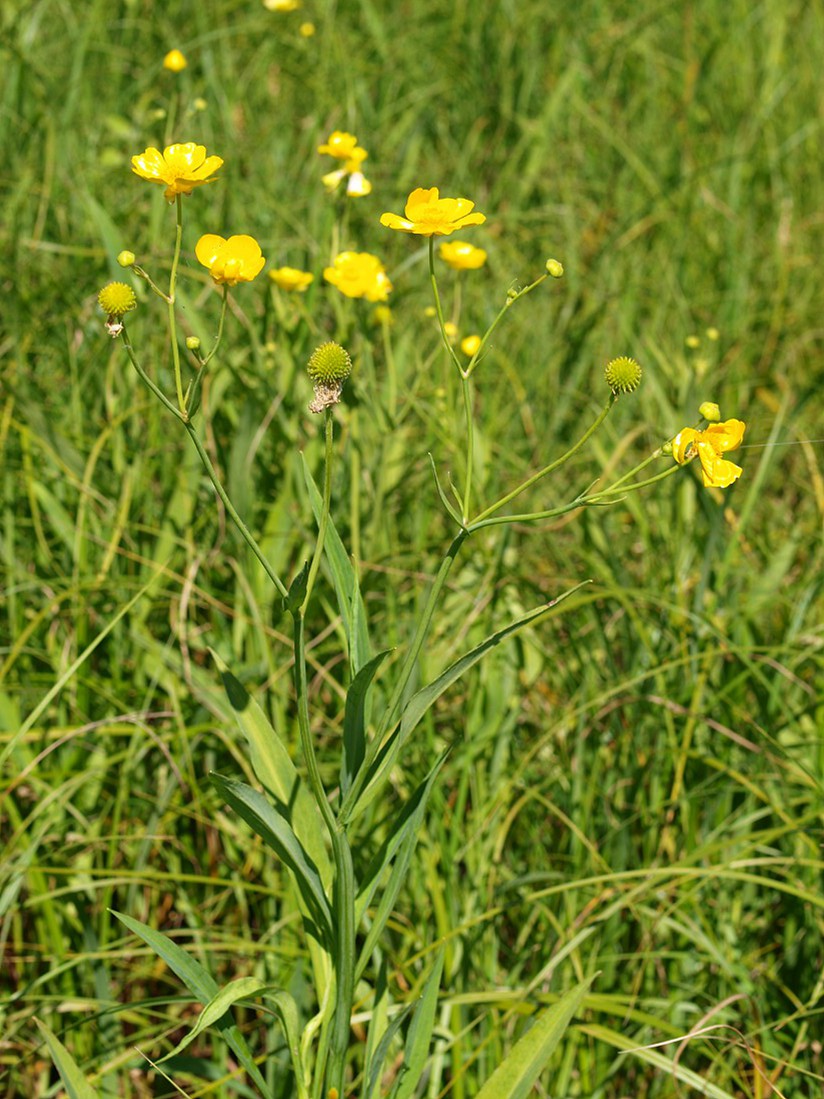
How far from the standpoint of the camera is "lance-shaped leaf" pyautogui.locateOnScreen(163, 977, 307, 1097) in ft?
3.27

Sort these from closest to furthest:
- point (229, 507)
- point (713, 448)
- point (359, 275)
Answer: point (229, 507) → point (713, 448) → point (359, 275)

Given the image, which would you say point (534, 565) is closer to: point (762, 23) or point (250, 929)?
point (250, 929)

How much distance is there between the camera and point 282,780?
4.05 ft

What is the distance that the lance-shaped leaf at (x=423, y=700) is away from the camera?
1.04 meters

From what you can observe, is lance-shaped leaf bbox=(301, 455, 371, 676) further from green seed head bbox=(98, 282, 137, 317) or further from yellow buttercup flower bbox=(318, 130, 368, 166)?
yellow buttercup flower bbox=(318, 130, 368, 166)

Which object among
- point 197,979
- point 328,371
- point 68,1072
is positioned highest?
point 328,371

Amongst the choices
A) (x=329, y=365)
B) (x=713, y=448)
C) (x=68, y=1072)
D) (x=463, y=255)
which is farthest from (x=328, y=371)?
(x=463, y=255)

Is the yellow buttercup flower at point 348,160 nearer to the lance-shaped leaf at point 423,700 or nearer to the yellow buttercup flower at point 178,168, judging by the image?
the yellow buttercup flower at point 178,168

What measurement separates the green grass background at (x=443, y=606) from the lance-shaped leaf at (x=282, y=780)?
207 mm

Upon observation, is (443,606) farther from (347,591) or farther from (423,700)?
(423,700)

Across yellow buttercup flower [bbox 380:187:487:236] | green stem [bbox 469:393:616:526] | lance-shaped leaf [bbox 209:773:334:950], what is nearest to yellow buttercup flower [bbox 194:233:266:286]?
yellow buttercup flower [bbox 380:187:487:236]

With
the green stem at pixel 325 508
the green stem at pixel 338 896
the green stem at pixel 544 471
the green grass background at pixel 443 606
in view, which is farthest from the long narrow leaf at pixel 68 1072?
the green stem at pixel 544 471

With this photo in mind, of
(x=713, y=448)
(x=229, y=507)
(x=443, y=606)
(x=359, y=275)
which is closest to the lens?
(x=229, y=507)

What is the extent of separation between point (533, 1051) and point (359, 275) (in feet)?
3.47
